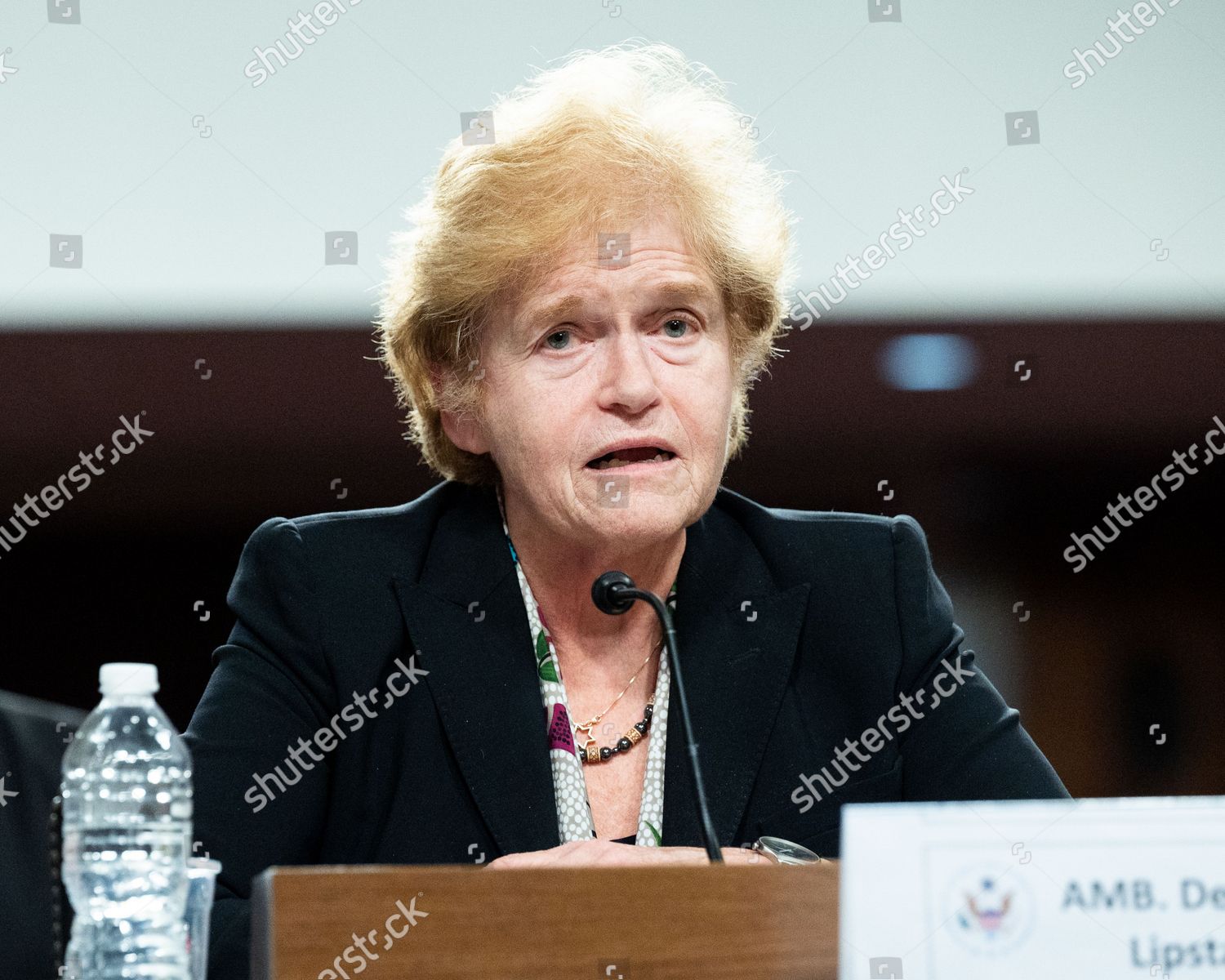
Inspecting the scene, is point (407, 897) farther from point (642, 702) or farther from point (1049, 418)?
point (1049, 418)

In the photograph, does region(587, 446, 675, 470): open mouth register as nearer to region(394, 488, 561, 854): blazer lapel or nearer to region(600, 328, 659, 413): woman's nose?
region(600, 328, 659, 413): woman's nose

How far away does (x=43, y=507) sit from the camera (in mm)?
2666

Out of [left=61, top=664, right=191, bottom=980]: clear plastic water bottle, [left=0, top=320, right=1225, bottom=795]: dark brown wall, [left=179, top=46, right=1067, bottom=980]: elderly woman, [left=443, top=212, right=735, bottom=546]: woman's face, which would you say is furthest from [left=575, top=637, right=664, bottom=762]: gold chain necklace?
[left=0, top=320, right=1225, bottom=795]: dark brown wall

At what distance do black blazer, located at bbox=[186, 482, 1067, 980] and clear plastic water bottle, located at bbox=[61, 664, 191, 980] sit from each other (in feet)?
0.40

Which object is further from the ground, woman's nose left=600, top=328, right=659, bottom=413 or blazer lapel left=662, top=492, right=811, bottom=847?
woman's nose left=600, top=328, right=659, bottom=413

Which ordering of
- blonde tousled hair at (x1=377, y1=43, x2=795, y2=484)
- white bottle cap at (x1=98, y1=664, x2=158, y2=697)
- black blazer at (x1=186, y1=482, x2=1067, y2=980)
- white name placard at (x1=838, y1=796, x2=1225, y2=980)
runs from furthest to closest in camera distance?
1. blonde tousled hair at (x1=377, y1=43, x2=795, y2=484)
2. black blazer at (x1=186, y1=482, x2=1067, y2=980)
3. white bottle cap at (x1=98, y1=664, x2=158, y2=697)
4. white name placard at (x1=838, y1=796, x2=1225, y2=980)

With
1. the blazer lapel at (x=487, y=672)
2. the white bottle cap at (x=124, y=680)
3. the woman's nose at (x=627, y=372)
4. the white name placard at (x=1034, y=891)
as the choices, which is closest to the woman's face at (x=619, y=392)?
the woman's nose at (x=627, y=372)

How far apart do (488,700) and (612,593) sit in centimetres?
28

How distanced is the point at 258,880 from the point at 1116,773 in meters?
2.56

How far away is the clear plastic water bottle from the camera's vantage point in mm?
1065

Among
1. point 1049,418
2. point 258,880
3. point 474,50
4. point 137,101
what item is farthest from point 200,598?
point 258,880

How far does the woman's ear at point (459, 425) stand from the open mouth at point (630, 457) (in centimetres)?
20

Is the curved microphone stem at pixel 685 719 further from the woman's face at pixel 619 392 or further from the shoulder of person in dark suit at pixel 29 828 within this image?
the shoulder of person in dark suit at pixel 29 828

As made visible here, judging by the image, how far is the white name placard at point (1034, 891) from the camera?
2.78 ft
